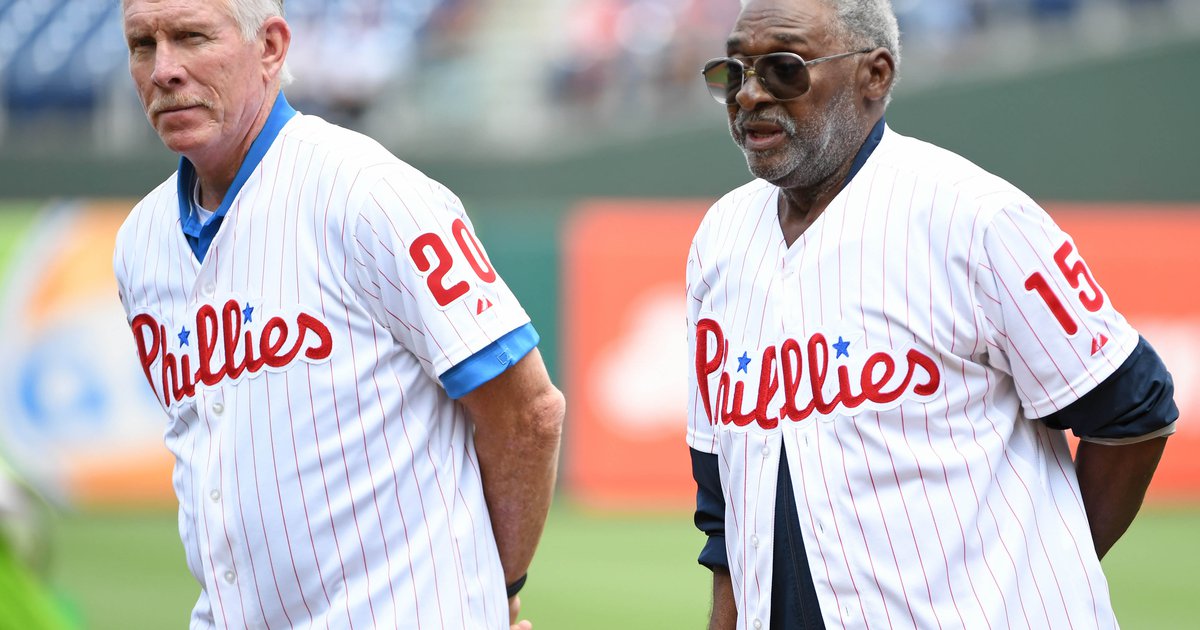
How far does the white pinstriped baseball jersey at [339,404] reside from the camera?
2.48m

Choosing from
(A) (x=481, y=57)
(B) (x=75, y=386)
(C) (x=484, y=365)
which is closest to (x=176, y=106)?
(C) (x=484, y=365)

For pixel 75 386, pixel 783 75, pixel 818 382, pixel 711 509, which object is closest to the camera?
pixel 818 382

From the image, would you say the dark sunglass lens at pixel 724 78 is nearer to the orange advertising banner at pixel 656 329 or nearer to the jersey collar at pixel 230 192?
the jersey collar at pixel 230 192

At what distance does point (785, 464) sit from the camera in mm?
2457

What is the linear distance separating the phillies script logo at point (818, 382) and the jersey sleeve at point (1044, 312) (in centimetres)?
14

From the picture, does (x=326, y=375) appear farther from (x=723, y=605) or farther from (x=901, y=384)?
(x=901, y=384)

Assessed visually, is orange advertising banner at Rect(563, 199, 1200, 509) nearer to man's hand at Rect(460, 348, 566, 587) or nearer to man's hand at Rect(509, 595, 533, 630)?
man's hand at Rect(509, 595, 533, 630)

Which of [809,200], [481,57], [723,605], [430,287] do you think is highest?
[481,57]

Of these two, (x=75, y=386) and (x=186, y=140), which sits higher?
(x=75, y=386)

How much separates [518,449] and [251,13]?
2.94 ft

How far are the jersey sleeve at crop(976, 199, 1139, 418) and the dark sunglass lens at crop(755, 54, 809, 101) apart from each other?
421 mm

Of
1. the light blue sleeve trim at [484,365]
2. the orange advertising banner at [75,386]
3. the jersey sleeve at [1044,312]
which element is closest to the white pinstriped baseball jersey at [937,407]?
the jersey sleeve at [1044,312]

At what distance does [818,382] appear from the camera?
244 centimetres

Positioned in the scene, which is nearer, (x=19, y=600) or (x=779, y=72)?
(x=779, y=72)
